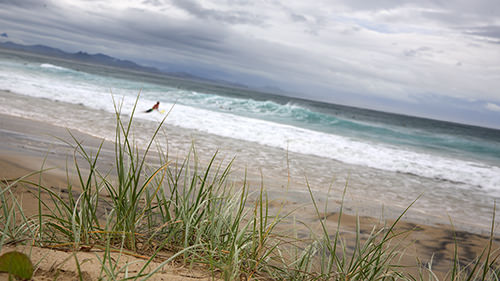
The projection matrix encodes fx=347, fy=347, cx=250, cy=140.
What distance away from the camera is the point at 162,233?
188 centimetres

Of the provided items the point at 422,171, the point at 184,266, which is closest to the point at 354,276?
the point at 184,266

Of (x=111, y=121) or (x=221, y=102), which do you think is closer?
(x=111, y=121)

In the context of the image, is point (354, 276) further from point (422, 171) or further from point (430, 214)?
point (422, 171)

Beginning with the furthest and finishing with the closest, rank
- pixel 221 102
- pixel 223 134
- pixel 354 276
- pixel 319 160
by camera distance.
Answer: pixel 221 102 → pixel 223 134 → pixel 319 160 → pixel 354 276

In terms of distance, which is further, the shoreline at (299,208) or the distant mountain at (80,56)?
the distant mountain at (80,56)

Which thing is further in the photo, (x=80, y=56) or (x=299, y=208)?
(x=80, y=56)

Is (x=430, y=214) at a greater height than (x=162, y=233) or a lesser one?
lesser

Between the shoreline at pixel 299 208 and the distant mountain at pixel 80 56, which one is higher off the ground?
the distant mountain at pixel 80 56

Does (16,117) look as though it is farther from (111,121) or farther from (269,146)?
(269,146)

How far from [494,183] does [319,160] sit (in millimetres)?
4590

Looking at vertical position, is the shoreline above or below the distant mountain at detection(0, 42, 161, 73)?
below

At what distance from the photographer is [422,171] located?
29.3 feet

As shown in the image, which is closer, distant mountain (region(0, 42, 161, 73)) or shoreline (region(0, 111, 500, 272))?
shoreline (region(0, 111, 500, 272))

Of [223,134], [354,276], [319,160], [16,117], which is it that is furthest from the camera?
[223,134]
